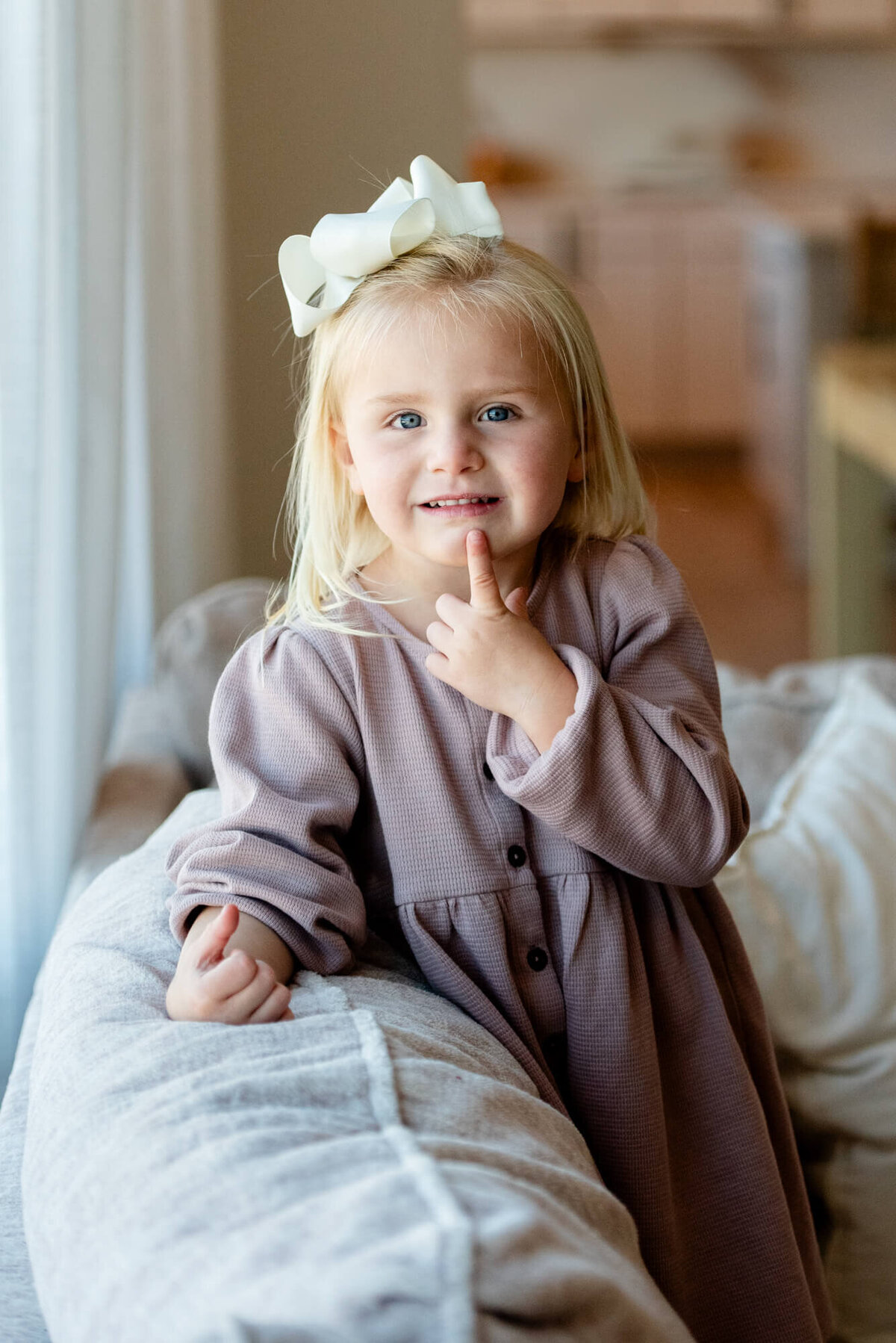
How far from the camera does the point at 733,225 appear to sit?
5.81m

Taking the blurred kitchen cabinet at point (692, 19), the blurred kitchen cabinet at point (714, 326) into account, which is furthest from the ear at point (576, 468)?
→ the blurred kitchen cabinet at point (692, 19)

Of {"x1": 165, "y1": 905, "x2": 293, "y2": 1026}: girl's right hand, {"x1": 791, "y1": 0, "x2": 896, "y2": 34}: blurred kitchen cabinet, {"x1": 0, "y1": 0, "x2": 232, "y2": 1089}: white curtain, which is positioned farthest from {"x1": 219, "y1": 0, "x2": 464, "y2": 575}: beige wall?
{"x1": 791, "y1": 0, "x2": 896, "y2": 34}: blurred kitchen cabinet

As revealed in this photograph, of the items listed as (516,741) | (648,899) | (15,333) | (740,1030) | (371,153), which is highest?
(371,153)

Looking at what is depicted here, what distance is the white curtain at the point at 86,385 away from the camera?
111cm

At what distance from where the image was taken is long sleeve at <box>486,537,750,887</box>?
0.86 meters

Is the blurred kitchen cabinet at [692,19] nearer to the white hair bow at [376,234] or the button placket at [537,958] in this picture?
the white hair bow at [376,234]

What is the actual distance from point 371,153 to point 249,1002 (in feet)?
5.59

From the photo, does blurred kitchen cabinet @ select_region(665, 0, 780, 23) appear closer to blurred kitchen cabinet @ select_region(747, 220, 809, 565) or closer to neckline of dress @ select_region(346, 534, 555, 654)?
blurred kitchen cabinet @ select_region(747, 220, 809, 565)

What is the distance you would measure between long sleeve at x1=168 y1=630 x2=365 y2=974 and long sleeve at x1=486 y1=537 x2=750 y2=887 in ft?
0.36

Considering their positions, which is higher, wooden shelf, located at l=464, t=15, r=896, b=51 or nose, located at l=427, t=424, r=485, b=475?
wooden shelf, located at l=464, t=15, r=896, b=51

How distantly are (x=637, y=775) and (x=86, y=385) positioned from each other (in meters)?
0.74

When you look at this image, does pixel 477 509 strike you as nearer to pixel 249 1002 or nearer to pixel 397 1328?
pixel 249 1002

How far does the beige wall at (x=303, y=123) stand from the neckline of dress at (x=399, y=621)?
1.12 m

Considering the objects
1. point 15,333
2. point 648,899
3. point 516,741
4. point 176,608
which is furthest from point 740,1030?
point 176,608
